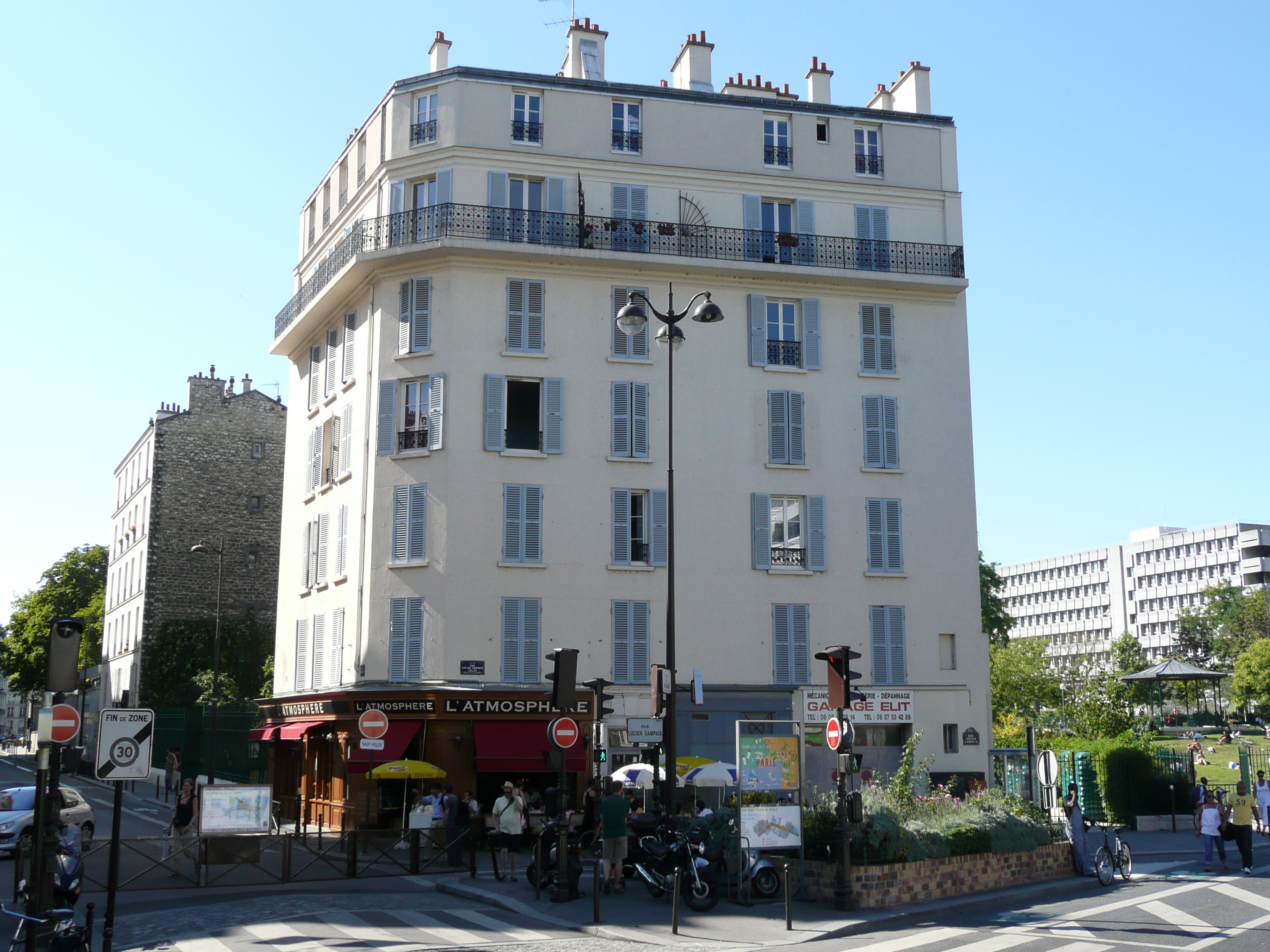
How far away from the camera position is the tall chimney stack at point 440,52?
33.4 m

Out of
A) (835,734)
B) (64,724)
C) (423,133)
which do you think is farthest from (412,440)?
(64,724)

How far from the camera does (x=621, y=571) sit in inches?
1170

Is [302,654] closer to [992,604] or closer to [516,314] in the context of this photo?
[516,314]

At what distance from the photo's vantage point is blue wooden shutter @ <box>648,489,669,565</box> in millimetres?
29922

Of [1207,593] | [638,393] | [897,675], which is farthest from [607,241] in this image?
[1207,593]

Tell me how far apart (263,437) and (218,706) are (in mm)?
16194

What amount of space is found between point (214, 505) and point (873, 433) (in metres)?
33.2

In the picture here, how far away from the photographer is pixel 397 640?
2880 centimetres

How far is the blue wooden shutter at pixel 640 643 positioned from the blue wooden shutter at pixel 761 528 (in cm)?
298

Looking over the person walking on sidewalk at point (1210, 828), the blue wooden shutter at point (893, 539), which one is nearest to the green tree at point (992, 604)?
the blue wooden shutter at point (893, 539)

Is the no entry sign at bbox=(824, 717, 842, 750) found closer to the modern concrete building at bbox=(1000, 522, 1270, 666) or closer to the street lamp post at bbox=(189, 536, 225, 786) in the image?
the street lamp post at bbox=(189, 536, 225, 786)

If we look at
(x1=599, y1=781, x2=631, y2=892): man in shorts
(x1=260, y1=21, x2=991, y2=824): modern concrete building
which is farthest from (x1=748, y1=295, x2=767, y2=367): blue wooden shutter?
(x1=599, y1=781, x2=631, y2=892): man in shorts

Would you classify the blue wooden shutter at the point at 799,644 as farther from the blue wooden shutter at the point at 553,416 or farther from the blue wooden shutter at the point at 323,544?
the blue wooden shutter at the point at 323,544

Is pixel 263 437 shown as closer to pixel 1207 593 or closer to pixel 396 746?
pixel 396 746
